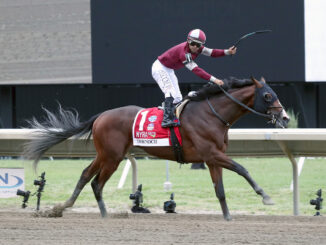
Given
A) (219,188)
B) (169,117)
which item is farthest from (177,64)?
(219,188)

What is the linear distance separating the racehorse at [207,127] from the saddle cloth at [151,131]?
81 mm

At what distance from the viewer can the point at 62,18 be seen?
14.5 m

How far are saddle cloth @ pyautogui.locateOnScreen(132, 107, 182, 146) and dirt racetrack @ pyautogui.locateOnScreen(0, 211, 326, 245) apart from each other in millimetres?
833

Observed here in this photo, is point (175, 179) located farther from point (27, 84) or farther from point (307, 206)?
point (27, 84)

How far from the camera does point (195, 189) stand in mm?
10336

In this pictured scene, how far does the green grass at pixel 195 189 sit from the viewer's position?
8.97 meters

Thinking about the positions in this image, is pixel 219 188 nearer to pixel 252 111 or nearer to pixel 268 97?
pixel 252 111

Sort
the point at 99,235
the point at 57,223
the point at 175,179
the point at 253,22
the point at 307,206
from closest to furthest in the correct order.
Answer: the point at 99,235
the point at 57,223
the point at 307,206
the point at 175,179
the point at 253,22

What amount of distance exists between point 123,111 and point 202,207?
192 cm

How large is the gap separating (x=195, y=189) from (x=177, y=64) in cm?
325

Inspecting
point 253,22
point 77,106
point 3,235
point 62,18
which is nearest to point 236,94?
point 3,235

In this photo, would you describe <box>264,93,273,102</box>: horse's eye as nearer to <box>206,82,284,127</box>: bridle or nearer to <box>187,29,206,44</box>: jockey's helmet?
<box>206,82,284,127</box>: bridle

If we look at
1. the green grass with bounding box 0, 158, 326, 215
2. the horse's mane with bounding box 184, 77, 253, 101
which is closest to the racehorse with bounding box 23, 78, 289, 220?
the horse's mane with bounding box 184, 77, 253, 101

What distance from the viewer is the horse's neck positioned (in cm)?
721
